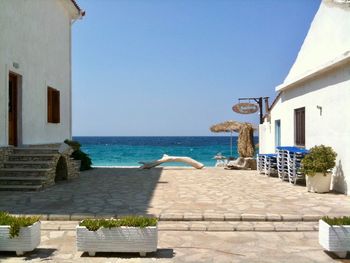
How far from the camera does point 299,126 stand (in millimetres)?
12891

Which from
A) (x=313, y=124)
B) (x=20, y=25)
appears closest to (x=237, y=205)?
(x=313, y=124)

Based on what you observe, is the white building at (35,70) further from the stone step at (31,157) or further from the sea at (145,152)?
the sea at (145,152)

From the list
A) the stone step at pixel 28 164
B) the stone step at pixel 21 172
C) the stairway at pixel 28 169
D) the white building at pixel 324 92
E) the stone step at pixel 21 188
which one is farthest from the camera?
the stone step at pixel 28 164

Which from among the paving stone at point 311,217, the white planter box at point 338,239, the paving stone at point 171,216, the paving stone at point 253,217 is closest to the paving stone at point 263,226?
the paving stone at point 253,217

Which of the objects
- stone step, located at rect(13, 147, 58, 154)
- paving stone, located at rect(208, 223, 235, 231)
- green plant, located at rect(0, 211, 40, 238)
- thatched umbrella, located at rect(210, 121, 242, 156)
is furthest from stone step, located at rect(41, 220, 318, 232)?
thatched umbrella, located at rect(210, 121, 242, 156)

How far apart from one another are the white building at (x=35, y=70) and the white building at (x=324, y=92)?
8513mm

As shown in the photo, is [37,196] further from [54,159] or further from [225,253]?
[225,253]

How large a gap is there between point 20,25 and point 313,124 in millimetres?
9159

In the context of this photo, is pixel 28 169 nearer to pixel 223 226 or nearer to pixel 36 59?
pixel 36 59

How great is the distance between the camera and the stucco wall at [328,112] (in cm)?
917

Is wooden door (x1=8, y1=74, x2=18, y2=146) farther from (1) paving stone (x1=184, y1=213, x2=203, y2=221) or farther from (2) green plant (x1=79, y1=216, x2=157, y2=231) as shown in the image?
(2) green plant (x1=79, y1=216, x2=157, y2=231)

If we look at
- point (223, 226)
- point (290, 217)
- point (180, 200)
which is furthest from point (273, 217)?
point (180, 200)

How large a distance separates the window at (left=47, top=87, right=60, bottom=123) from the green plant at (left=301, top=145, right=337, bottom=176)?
9522 mm

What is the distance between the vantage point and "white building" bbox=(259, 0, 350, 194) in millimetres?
9289
